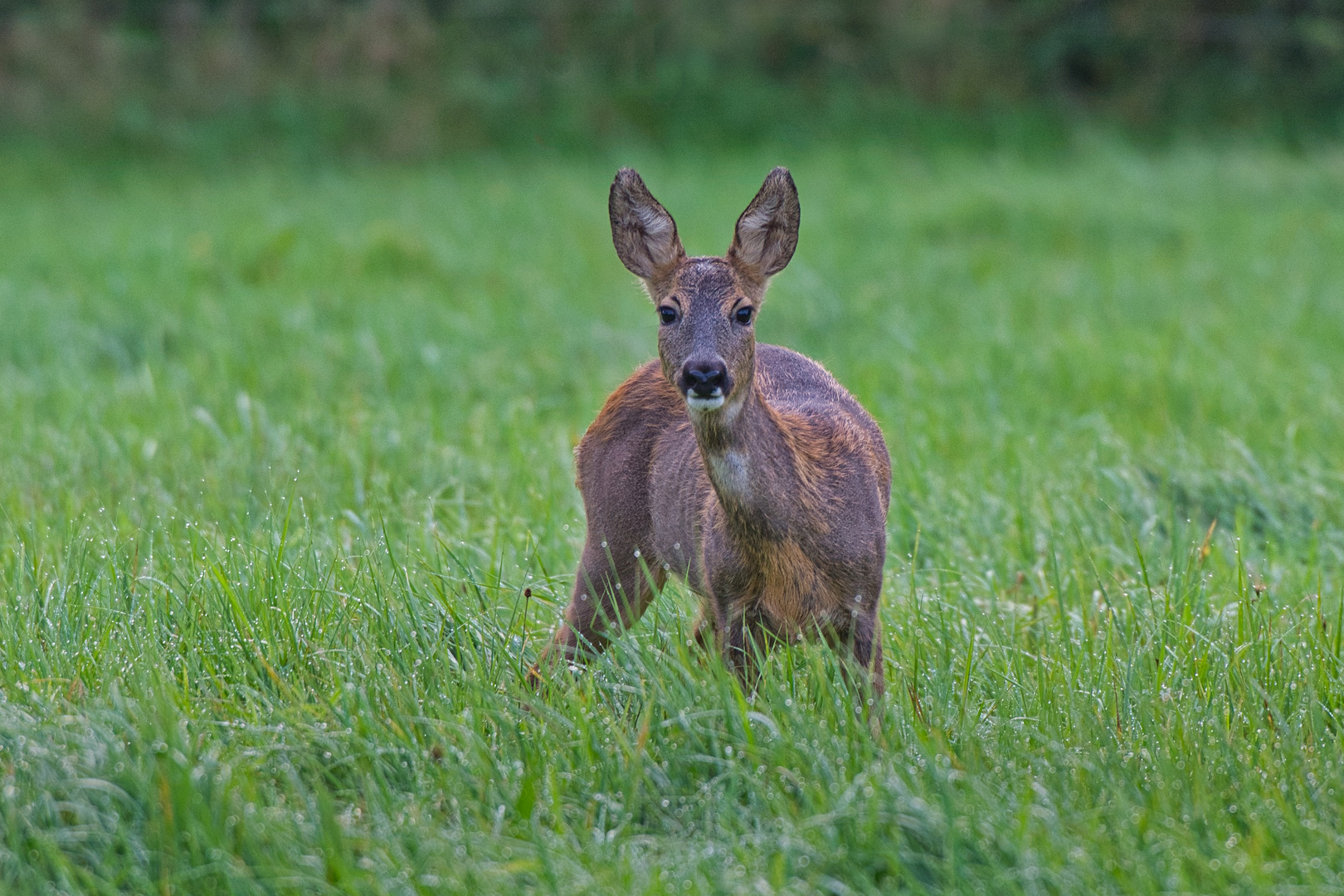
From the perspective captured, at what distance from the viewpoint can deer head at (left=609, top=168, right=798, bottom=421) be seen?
308 cm

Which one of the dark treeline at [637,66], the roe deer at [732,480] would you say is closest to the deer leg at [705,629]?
the roe deer at [732,480]

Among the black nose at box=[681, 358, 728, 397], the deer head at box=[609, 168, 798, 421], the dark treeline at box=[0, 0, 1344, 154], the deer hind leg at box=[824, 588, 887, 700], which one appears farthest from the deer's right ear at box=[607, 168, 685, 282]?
the dark treeline at box=[0, 0, 1344, 154]

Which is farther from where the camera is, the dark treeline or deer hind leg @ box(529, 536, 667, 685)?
the dark treeline

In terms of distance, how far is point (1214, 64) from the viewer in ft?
52.4

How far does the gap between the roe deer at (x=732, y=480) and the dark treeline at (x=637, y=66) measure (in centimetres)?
1210

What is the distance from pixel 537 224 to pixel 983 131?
5991 mm

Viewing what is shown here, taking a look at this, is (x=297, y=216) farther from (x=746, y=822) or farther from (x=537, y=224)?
(x=746, y=822)

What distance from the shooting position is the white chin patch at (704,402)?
119 inches

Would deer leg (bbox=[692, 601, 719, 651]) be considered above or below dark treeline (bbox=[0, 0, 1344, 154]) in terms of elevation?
below

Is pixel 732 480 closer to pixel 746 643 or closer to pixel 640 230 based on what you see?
pixel 746 643

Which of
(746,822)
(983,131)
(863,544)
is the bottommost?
(746,822)

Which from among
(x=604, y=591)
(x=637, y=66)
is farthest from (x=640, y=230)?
(x=637, y=66)

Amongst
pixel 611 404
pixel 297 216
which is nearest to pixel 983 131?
pixel 297 216

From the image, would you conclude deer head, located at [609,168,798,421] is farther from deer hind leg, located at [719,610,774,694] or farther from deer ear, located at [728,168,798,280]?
deer hind leg, located at [719,610,774,694]
